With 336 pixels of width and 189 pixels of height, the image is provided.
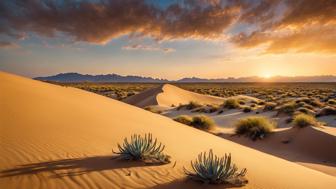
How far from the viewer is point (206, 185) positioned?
468 cm

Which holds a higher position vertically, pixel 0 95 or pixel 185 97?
pixel 0 95

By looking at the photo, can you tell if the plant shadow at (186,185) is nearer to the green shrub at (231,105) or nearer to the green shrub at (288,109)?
the green shrub at (288,109)

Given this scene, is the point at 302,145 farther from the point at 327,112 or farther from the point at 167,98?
the point at 167,98

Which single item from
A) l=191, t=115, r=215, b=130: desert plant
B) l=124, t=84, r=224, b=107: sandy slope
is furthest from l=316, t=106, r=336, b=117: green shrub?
l=124, t=84, r=224, b=107: sandy slope

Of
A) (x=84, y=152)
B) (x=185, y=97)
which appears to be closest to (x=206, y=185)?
Result: (x=84, y=152)

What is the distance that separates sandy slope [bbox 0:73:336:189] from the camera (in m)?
4.47

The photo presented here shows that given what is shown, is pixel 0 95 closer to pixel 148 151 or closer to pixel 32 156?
pixel 32 156

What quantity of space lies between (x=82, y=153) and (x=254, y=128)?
1134 cm

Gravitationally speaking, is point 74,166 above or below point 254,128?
above

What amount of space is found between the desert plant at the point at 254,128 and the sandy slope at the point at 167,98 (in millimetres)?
18363

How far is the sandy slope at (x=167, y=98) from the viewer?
35.2 meters

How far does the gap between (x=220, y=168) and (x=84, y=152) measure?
2.62 m

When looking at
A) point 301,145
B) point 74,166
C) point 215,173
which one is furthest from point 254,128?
point 74,166

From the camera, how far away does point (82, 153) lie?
566 centimetres
